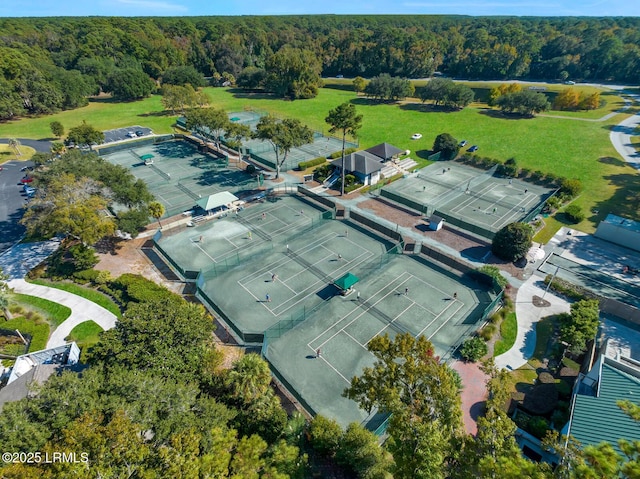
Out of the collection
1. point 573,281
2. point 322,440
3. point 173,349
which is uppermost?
point 173,349

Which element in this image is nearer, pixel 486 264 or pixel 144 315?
pixel 144 315

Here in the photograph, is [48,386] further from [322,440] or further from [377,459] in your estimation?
[377,459]

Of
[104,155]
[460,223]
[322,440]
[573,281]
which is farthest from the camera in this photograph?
[104,155]

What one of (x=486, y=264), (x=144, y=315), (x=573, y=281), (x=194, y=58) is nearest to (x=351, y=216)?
(x=486, y=264)

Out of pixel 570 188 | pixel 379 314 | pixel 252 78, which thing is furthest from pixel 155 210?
pixel 252 78

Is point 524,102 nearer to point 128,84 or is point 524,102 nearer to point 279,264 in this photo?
point 279,264

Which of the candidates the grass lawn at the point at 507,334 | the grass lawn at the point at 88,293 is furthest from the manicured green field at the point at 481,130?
the grass lawn at the point at 88,293

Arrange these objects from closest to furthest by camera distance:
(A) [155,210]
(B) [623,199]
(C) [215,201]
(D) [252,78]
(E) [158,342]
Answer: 1. (E) [158,342]
2. (A) [155,210]
3. (C) [215,201]
4. (B) [623,199]
5. (D) [252,78]
